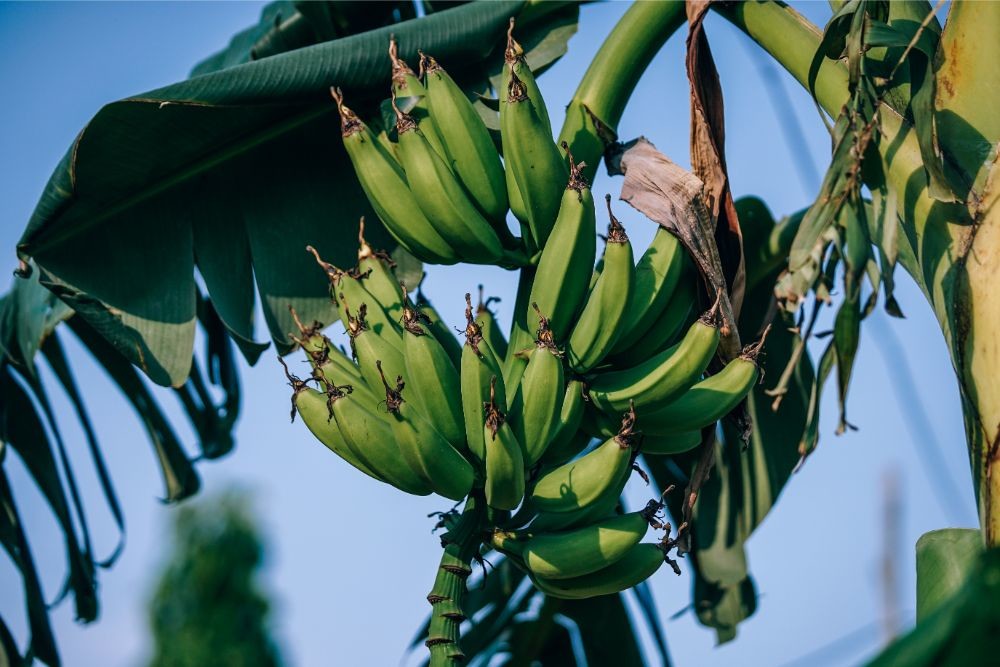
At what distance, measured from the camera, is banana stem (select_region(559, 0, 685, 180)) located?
164cm

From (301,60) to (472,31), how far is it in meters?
0.37

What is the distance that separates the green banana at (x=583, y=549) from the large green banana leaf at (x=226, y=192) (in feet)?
2.62

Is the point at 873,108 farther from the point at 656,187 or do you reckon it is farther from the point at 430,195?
the point at 430,195

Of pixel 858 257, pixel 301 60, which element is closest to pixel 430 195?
pixel 301 60

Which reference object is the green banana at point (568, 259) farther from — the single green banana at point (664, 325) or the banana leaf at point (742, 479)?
the banana leaf at point (742, 479)

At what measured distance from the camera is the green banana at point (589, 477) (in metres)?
1.30

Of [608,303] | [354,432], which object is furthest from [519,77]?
[354,432]

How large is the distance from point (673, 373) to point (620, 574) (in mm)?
289

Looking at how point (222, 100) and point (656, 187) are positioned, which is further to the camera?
point (222, 100)

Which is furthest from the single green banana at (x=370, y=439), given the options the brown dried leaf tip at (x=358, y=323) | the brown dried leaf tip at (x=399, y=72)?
the brown dried leaf tip at (x=399, y=72)

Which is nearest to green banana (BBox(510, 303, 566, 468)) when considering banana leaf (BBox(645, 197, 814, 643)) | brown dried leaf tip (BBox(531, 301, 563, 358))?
brown dried leaf tip (BBox(531, 301, 563, 358))

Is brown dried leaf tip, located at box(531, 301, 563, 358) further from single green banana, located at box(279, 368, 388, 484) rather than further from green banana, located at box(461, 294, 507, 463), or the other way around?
single green banana, located at box(279, 368, 388, 484)

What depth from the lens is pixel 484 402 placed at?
128 centimetres

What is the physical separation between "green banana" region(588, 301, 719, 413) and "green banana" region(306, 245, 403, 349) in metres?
0.32
